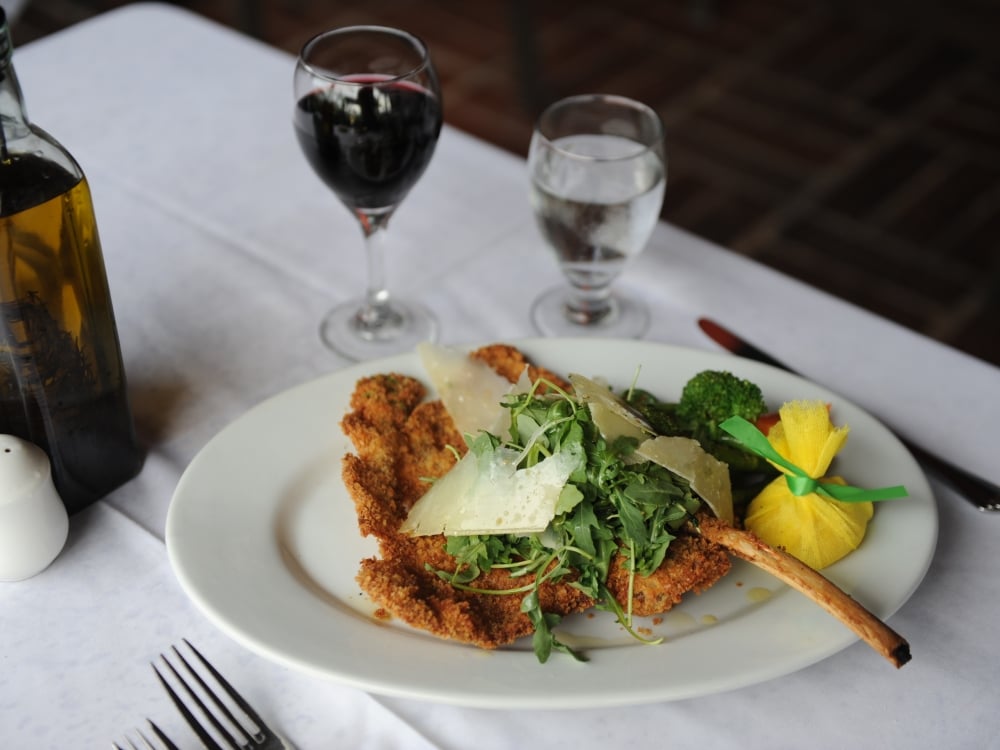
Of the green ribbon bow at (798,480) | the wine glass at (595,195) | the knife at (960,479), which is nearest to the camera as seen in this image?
the green ribbon bow at (798,480)

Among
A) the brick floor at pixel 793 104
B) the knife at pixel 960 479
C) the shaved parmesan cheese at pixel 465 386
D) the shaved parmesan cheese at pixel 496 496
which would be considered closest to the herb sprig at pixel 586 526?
the shaved parmesan cheese at pixel 496 496

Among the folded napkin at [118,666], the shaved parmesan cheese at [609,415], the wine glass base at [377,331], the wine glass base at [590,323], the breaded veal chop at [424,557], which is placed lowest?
the wine glass base at [377,331]

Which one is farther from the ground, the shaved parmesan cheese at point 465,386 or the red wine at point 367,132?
the red wine at point 367,132

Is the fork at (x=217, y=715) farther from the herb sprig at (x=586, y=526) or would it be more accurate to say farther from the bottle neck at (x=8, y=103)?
the bottle neck at (x=8, y=103)

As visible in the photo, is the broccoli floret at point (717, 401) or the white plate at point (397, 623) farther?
the broccoli floret at point (717, 401)

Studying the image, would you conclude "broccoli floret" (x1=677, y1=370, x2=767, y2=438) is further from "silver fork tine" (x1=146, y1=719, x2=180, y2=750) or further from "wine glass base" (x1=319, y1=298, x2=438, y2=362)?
"silver fork tine" (x1=146, y1=719, x2=180, y2=750)

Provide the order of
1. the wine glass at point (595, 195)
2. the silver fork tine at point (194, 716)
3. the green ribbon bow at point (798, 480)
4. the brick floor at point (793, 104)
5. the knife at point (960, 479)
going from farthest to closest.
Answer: the brick floor at point (793, 104) → the wine glass at point (595, 195) → the knife at point (960, 479) → the green ribbon bow at point (798, 480) → the silver fork tine at point (194, 716)
